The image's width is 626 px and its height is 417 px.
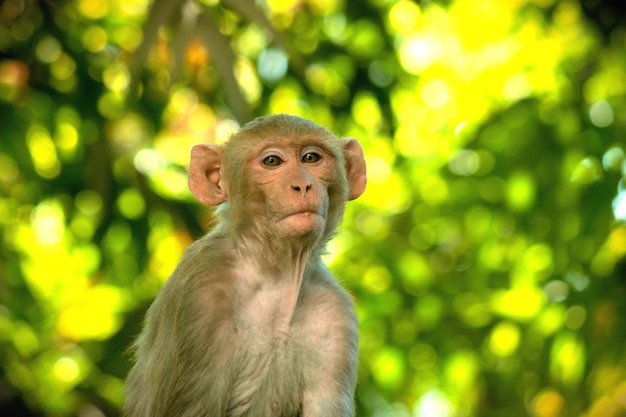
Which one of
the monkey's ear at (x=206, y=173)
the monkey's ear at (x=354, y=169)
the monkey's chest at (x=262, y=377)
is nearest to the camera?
the monkey's chest at (x=262, y=377)

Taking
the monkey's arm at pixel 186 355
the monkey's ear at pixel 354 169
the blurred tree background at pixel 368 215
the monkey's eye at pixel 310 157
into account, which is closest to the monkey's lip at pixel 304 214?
the monkey's eye at pixel 310 157

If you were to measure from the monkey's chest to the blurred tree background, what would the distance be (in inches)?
144

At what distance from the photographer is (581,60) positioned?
10.3m

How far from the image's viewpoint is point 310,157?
482 centimetres

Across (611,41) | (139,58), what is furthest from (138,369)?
(611,41)

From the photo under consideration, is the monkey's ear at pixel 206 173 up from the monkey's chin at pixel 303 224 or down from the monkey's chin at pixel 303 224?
up

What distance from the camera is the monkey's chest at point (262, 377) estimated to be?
4.65m

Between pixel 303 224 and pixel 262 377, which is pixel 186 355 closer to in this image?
pixel 262 377

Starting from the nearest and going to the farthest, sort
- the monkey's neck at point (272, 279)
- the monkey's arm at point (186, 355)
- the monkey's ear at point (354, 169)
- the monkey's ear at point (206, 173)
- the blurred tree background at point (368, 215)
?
the monkey's arm at point (186, 355) → the monkey's neck at point (272, 279) → the monkey's ear at point (206, 173) → the monkey's ear at point (354, 169) → the blurred tree background at point (368, 215)

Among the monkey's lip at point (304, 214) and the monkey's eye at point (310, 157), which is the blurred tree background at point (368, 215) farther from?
the monkey's lip at point (304, 214)

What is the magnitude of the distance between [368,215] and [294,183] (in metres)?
5.86

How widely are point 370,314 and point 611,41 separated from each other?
3190 mm

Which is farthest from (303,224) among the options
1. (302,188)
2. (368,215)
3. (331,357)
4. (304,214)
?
(368,215)

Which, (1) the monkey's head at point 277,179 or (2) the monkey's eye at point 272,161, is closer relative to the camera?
(1) the monkey's head at point 277,179
